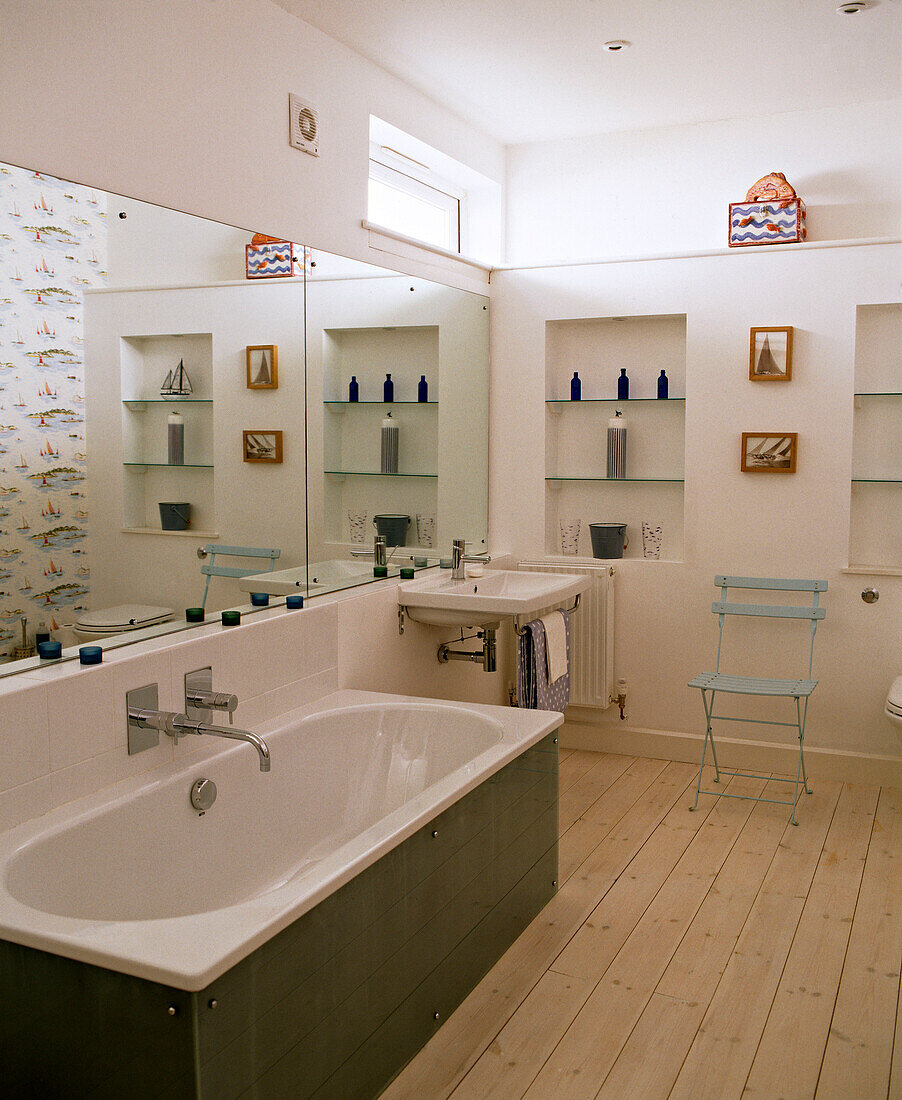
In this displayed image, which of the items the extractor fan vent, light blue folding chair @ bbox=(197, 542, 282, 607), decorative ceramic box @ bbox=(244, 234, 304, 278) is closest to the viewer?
light blue folding chair @ bbox=(197, 542, 282, 607)

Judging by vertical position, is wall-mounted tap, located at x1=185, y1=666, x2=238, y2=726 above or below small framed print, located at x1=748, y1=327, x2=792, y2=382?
below

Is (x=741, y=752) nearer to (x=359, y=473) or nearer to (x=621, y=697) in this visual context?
(x=621, y=697)

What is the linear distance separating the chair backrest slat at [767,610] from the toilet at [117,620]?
7.52 ft

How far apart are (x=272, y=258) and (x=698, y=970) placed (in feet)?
7.66

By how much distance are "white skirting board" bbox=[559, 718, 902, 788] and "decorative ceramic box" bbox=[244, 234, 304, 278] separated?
240 centimetres

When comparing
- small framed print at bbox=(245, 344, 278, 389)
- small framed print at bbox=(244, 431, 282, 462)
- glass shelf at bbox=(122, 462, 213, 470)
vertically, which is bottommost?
glass shelf at bbox=(122, 462, 213, 470)

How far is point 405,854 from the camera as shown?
7.03ft

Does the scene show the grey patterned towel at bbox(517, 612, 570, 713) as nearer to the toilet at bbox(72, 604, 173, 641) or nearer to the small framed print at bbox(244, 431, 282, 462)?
the small framed print at bbox(244, 431, 282, 462)

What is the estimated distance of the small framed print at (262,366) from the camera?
299 cm

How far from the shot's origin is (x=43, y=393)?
2.24 metres

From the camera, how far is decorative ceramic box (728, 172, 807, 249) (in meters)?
3.95

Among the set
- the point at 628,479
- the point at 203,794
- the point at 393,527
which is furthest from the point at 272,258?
the point at 628,479

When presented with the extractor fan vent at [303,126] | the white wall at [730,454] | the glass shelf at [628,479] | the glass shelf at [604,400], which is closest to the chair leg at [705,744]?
the white wall at [730,454]

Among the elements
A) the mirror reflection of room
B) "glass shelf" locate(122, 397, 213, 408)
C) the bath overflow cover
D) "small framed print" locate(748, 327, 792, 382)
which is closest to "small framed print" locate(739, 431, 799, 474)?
"small framed print" locate(748, 327, 792, 382)
